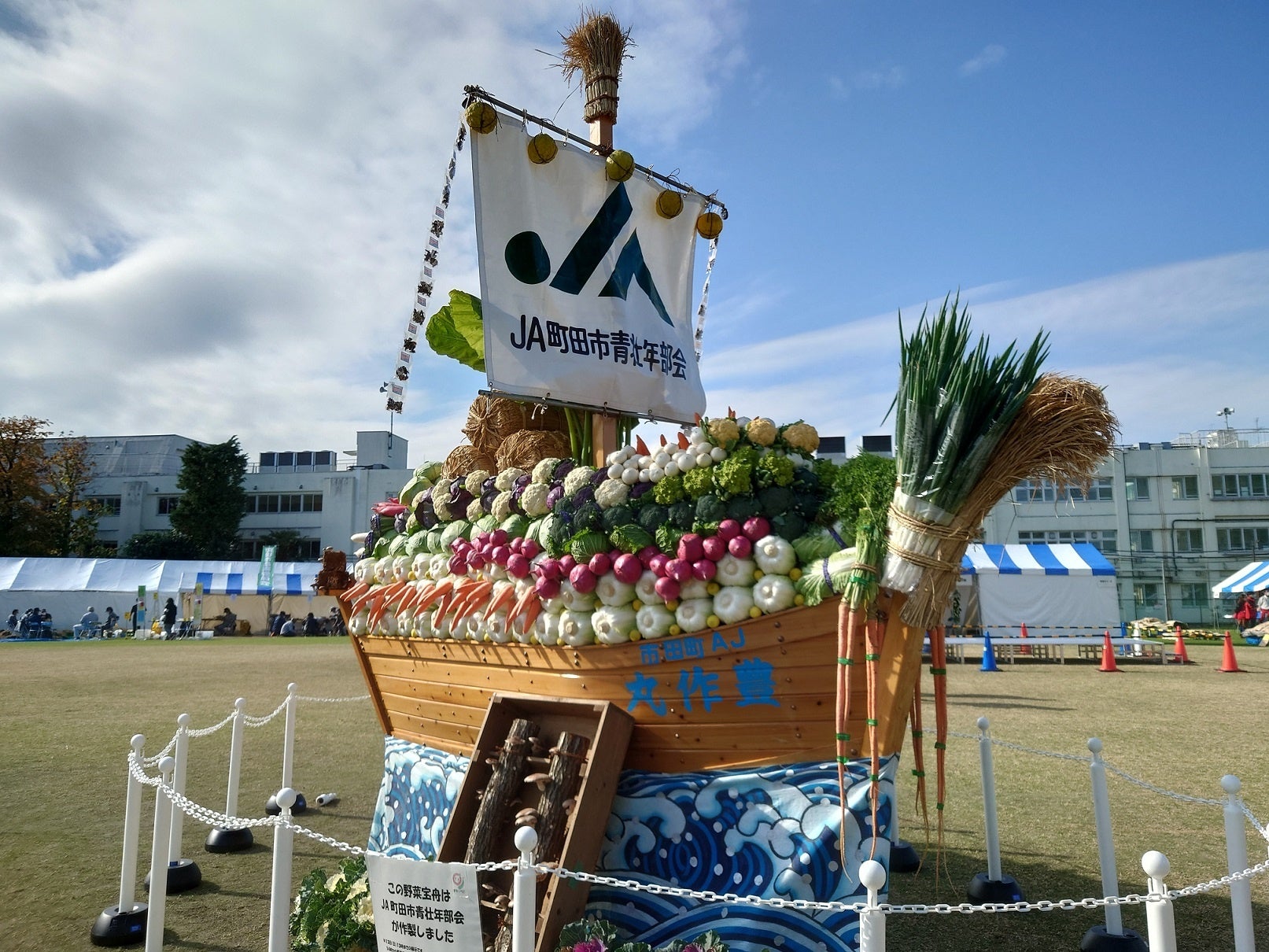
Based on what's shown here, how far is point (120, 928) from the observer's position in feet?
17.6

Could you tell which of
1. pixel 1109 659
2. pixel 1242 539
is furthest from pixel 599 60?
pixel 1242 539

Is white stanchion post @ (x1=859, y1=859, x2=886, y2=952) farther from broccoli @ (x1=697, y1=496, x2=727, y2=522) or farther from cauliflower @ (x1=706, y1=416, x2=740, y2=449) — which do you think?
cauliflower @ (x1=706, y1=416, x2=740, y2=449)

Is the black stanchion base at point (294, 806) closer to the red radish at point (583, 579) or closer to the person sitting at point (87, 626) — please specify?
the red radish at point (583, 579)

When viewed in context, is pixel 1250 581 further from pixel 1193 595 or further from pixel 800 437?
pixel 800 437

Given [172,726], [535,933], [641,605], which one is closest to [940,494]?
[641,605]

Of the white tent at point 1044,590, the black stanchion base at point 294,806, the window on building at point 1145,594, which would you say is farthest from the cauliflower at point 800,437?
the window on building at point 1145,594

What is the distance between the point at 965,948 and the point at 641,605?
2.85m

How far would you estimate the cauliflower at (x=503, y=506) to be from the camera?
5.49 metres

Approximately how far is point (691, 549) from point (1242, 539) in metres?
49.7

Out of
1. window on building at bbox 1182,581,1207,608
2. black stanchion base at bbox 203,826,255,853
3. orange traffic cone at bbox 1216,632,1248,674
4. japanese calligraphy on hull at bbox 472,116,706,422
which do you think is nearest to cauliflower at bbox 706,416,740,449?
japanese calligraphy on hull at bbox 472,116,706,422

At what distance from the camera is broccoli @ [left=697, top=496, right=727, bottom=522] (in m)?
4.40

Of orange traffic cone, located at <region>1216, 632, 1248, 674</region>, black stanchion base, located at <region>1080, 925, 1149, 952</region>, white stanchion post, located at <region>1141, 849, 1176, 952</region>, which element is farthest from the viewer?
orange traffic cone, located at <region>1216, 632, 1248, 674</region>

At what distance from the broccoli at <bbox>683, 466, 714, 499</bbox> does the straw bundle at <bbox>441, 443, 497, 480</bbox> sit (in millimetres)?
2346

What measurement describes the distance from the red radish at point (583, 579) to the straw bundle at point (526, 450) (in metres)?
1.55
